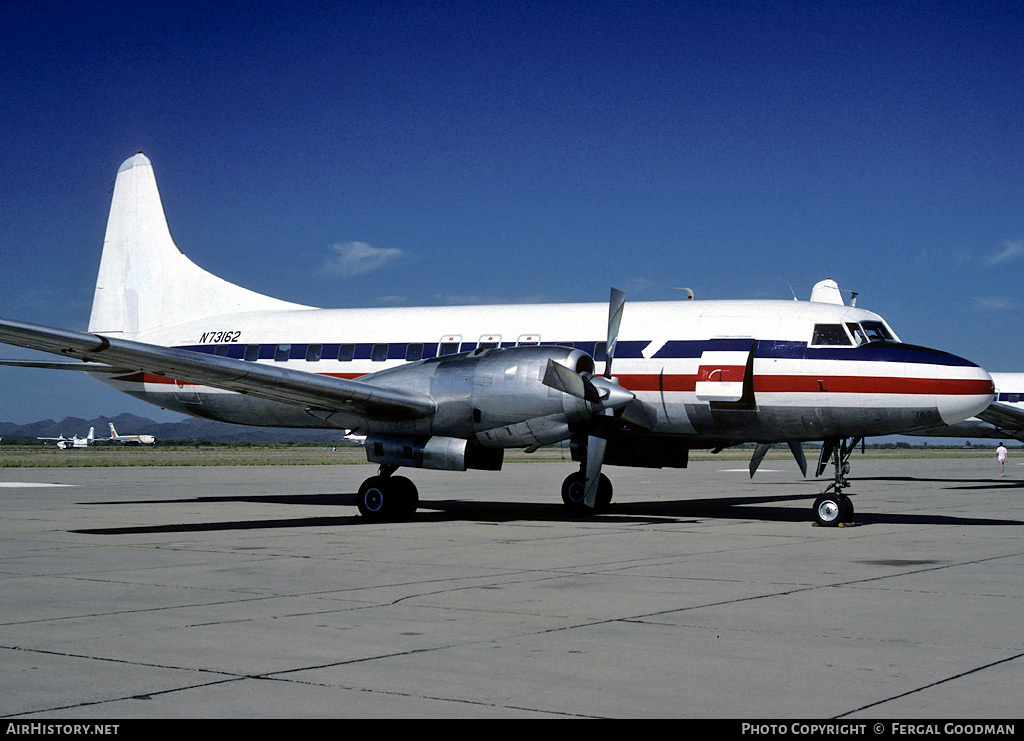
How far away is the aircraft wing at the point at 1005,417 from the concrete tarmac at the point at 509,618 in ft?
55.9

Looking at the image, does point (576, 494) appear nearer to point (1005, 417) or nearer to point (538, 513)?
point (538, 513)

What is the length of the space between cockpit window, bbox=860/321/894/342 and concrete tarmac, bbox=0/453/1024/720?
3153 mm

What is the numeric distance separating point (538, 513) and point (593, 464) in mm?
3676

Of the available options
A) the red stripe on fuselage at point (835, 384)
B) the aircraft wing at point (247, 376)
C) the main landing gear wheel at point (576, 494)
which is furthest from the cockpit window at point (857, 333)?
the aircraft wing at point (247, 376)

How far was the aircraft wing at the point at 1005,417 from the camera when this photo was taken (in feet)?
113

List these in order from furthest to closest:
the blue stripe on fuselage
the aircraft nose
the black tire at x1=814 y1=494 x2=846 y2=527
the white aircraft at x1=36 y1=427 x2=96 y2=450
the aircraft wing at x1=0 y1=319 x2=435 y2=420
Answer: the white aircraft at x1=36 y1=427 x2=96 y2=450, the black tire at x1=814 y1=494 x2=846 y2=527, the blue stripe on fuselage, the aircraft nose, the aircraft wing at x1=0 y1=319 x2=435 y2=420

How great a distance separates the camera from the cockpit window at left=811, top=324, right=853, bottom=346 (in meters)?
17.9

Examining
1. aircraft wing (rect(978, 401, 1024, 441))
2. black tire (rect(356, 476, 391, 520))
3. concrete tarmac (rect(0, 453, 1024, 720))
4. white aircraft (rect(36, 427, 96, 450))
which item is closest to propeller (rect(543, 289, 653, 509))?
concrete tarmac (rect(0, 453, 1024, 720))

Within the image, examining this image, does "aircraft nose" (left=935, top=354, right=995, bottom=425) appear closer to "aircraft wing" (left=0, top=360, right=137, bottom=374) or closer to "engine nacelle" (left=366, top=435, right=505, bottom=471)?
"engine nacelle" (left=366, top=435, right=505, bottom=471)

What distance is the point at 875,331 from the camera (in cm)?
1819

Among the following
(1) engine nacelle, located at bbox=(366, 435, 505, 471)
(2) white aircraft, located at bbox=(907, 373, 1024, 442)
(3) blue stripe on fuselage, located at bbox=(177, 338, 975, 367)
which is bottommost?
(1) engine nacelle, located at bbox=(366, 435, 505, 471)

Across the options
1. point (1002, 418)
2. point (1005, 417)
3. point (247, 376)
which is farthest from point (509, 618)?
point (1002, 418)

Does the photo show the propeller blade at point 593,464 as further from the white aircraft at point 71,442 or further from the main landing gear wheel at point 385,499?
the white aircraft at point 71,442

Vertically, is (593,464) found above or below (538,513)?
above
